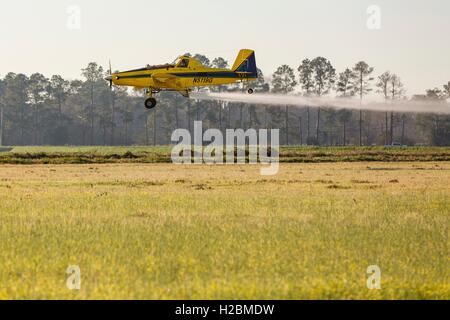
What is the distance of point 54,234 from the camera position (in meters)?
21.8

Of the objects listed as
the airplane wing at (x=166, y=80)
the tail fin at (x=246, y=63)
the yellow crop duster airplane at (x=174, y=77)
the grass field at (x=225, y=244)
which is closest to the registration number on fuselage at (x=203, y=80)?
the yellow crop duster airplane at (x=174, y=77)

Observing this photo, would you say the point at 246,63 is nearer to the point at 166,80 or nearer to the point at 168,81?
the point at 168,81

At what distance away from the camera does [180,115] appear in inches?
7618

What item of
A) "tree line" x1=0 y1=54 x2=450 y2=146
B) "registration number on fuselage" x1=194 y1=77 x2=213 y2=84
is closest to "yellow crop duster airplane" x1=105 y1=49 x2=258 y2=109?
"registration number on fuselage" x1=194 y1=77 x2=213 y2=84

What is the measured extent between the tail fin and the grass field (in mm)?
19929

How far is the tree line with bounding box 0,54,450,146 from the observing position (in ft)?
525

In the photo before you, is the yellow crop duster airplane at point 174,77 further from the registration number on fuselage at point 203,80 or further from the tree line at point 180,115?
the tree line at point 180,115

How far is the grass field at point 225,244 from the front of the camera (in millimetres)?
14938

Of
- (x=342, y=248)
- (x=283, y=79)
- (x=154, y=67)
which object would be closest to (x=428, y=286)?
(x=342, y=248)

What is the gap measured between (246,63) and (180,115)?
13890cm

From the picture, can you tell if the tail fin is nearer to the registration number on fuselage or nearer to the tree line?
the registration number on fuselage

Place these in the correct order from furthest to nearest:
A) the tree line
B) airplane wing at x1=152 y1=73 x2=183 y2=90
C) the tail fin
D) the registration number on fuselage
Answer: the tree line → the tail fin → the registration number on fuselage → airplane wing at x1=152 y1=73 x2=183 y2=90

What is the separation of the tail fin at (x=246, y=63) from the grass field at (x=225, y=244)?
785 inches

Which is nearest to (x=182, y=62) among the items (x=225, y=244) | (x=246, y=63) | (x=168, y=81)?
(x=168, y=81)
